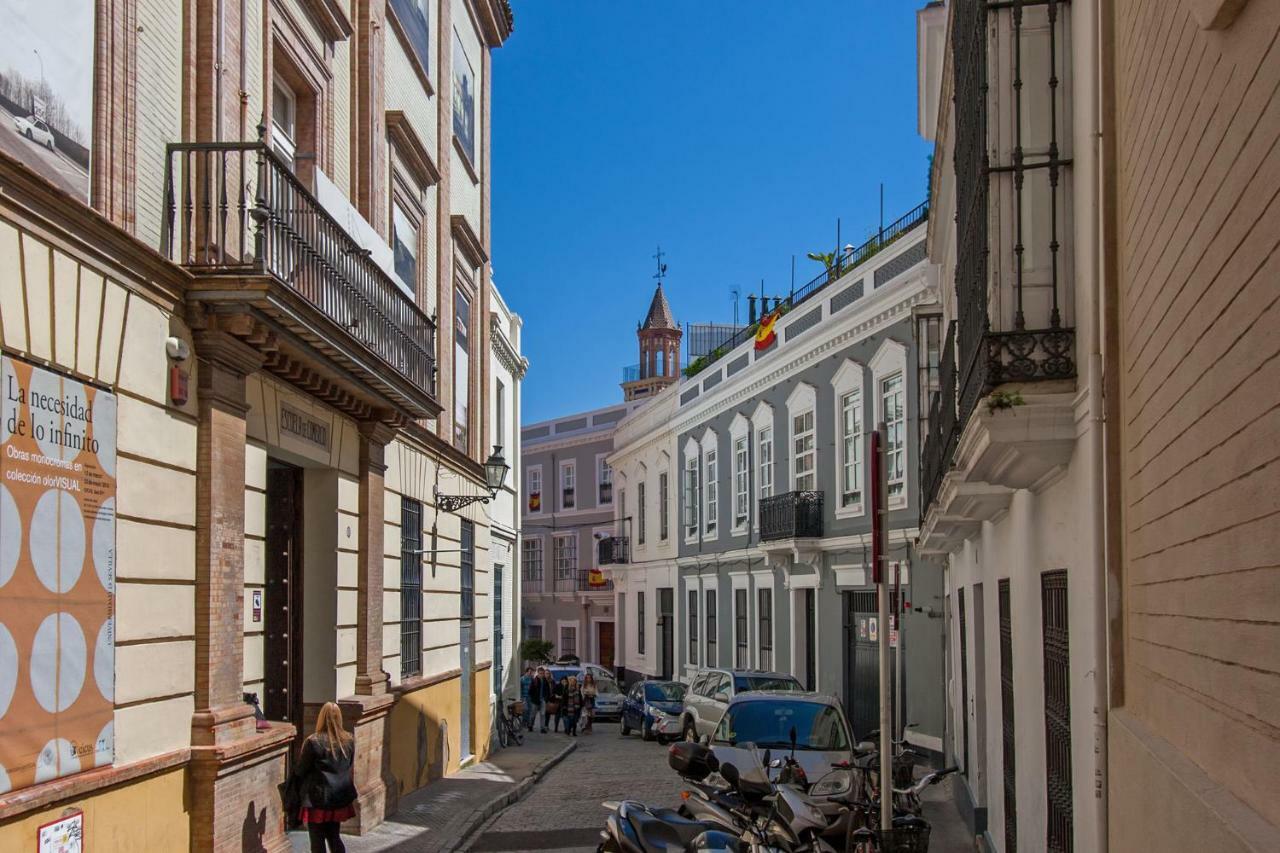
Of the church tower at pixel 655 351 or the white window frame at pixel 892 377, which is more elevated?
the church tower at pixel 655 351

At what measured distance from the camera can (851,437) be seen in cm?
2586

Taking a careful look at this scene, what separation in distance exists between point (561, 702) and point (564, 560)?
23256 millimetres


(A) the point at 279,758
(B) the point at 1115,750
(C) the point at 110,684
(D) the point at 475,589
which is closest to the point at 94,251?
(C) the point at 110,684

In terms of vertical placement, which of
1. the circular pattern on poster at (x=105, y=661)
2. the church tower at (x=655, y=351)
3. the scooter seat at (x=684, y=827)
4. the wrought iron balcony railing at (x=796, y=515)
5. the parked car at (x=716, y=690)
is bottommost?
the parked car at (x=716, y=690)

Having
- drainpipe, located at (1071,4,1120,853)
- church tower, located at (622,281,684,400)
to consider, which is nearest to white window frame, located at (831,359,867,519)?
drainpipe, located at (1071,4,1120,853)

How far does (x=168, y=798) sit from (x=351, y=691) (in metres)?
4.96

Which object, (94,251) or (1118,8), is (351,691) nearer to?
(94,251)

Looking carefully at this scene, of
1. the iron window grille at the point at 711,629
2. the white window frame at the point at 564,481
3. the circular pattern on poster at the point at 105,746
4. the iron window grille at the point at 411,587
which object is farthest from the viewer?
the white window frame at the point at 564,481

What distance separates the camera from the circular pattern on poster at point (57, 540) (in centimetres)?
770

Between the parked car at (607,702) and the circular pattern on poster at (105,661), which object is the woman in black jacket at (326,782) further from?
the parked car at (607,702)

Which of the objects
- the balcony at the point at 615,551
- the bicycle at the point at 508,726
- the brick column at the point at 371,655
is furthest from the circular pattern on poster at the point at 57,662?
the balcony at the point at 615,551

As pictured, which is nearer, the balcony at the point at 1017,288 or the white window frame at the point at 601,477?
the balcony at the point at 1017,288

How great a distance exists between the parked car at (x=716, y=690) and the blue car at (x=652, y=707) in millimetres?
2336

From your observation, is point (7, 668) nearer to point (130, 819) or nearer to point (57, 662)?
point (57, 662)
